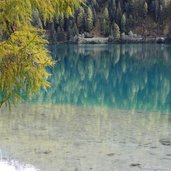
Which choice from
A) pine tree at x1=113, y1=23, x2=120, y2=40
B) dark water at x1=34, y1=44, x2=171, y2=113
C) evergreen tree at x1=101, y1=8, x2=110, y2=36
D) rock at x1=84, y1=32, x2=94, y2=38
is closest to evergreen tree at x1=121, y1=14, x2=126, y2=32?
evergreen tree at x1=101, y1=8, x2=110, y2=36

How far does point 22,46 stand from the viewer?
857cm

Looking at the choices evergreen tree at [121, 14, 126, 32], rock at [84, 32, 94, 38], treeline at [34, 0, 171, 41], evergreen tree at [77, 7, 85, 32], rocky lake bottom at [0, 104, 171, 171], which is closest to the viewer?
rocky lake bottom at [0, 104, 171, 171]

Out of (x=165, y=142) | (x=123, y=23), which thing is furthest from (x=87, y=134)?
(x=123, y=23)

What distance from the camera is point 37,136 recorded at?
2175 centimetres

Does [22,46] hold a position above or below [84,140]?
above

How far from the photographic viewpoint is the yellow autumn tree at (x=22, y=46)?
8.51m

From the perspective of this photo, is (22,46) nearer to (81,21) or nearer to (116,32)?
(116,32)

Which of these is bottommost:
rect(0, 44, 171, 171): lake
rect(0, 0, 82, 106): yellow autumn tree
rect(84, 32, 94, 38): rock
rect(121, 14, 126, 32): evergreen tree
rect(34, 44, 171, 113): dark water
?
rect(34, 44, 171, 113): dark water

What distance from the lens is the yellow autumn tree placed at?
8508mm

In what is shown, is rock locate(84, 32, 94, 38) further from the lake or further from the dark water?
the lake

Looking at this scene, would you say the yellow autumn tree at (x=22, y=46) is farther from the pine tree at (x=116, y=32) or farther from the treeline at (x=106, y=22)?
the treeline at (x=106, y=22)

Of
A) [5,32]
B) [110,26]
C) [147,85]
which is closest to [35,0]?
[5,32]

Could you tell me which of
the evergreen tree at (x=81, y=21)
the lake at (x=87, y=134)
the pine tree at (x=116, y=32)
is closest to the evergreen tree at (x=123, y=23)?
the pine tree at (x=116, y=32)

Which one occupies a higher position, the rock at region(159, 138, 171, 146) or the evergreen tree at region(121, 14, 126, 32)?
the evergreen tree at region(121, 14, 126, 32)
